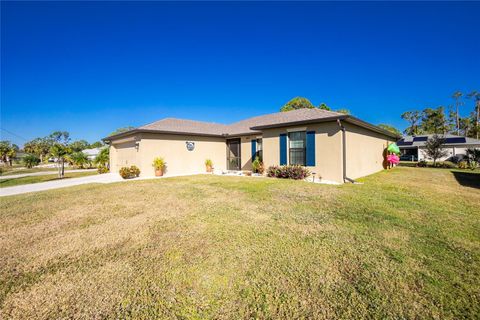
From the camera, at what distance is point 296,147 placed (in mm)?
11195

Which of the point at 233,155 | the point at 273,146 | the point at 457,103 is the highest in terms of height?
the point at 457,103

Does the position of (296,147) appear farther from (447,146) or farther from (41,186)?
(447,146)

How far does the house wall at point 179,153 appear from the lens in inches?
516

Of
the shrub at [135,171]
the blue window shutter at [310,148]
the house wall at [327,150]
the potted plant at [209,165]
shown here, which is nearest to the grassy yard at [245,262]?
the house wall at [327,150]

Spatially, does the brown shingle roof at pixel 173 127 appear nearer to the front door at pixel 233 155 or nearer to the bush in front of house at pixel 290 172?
the front door at pixel 233 155

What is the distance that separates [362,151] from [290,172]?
17.4 feet

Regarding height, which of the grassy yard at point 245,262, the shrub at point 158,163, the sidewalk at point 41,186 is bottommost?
the grassy yard at point 245,262

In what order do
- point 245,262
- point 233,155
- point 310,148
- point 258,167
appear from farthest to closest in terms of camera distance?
point 233,155
point 258,167
point 310,148
point 245,262

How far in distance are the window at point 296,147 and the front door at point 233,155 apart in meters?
5.17

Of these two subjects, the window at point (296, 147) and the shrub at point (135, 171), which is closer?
the window at point (296, 147)

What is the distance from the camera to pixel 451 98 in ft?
129

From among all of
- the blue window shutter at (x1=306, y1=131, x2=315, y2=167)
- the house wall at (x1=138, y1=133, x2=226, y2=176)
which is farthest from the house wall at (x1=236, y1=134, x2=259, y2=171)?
the blue window shutter at (x1=306, y1=131, x2=315, y2=167)

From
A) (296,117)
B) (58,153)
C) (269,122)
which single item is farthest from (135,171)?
(296,117)

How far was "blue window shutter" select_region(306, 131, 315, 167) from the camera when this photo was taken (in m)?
10.4
